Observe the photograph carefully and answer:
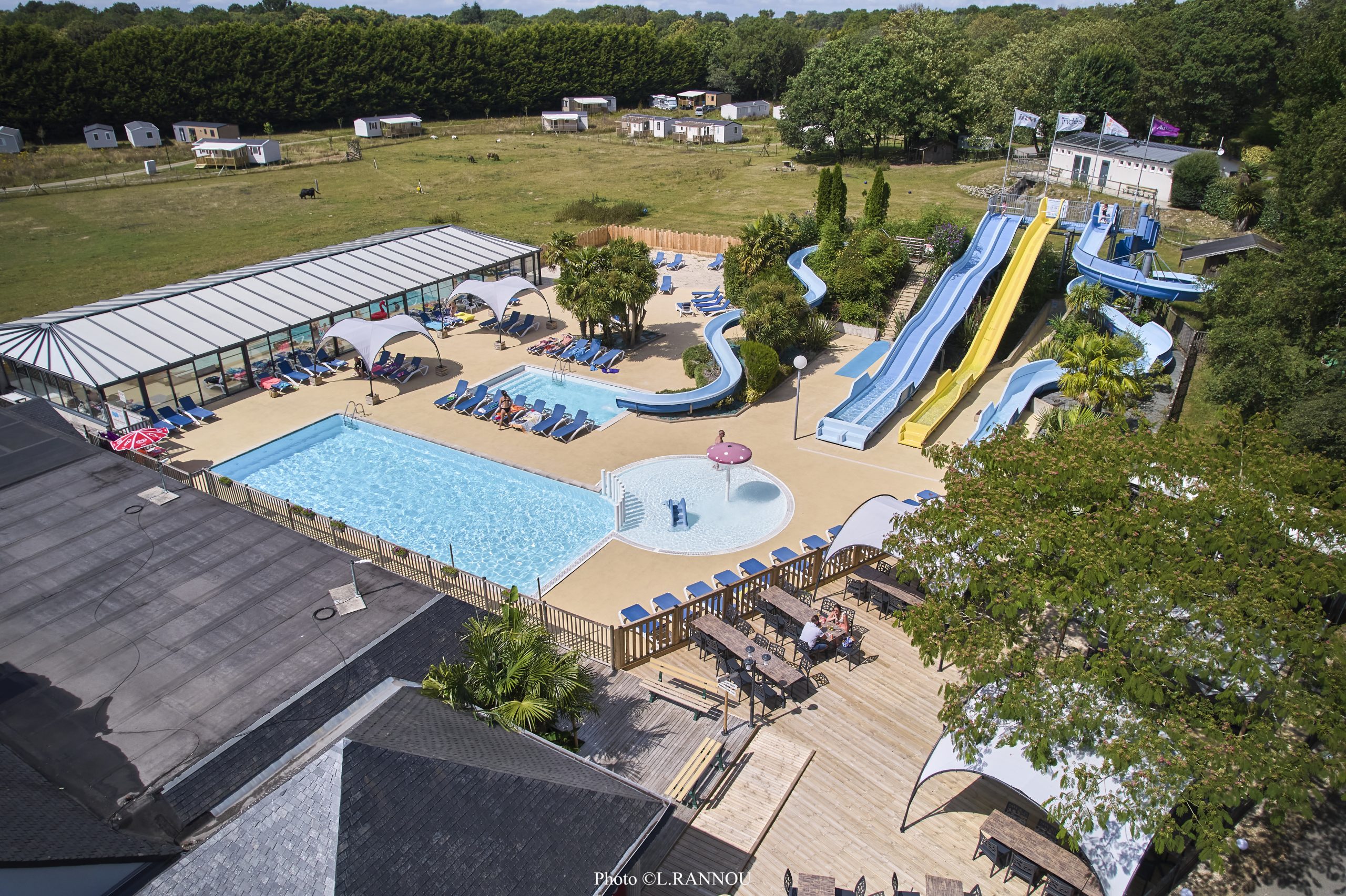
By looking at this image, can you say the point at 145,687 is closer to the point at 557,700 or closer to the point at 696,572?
the point at 557,700

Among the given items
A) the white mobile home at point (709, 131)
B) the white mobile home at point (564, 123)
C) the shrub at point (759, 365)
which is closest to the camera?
the shrub at point (759, 365)

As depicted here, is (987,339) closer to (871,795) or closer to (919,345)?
(919,345)

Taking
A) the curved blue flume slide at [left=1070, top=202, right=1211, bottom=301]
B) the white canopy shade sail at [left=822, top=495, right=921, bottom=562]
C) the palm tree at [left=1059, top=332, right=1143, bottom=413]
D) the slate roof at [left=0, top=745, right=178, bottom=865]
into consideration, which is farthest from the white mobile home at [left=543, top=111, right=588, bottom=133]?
the slate roof at [left=0, top=745, right=178, bottom=865]

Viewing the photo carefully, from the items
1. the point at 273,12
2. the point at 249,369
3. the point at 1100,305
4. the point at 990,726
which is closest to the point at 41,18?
the point at 273,12

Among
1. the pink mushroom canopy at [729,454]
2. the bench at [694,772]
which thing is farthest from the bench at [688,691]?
the pink mushroom canopy at [729,454]

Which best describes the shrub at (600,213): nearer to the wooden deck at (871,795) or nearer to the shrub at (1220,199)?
the shrub at (1220,199)

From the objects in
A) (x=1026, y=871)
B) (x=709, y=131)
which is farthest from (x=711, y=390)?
(x=709, y=131)

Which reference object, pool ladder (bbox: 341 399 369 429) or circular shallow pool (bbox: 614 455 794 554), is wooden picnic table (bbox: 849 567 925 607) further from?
pool ladder (bbox: 341 399 369 429)
